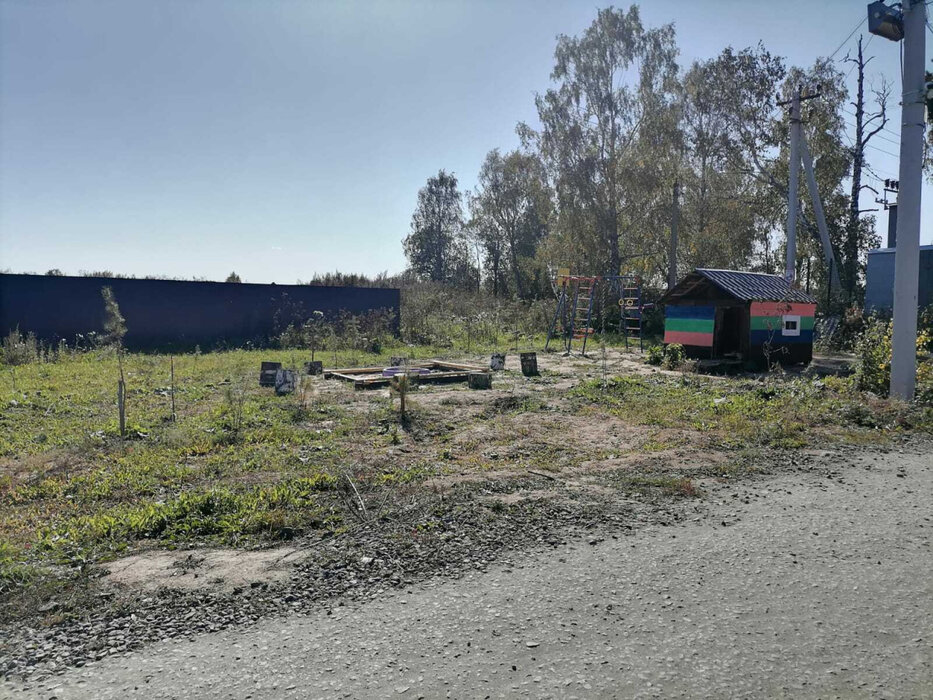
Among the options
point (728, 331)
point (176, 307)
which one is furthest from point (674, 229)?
point (176, 307)

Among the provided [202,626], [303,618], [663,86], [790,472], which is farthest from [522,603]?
[663,86]

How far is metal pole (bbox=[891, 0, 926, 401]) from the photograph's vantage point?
9891mm

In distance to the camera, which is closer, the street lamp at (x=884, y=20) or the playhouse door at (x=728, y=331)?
the street lamp at (x=884, y=20)

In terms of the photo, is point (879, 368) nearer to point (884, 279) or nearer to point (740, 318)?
point (740, 318)

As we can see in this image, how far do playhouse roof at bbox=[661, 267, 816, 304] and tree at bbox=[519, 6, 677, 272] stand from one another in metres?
13.9

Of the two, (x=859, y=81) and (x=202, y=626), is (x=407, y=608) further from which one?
(x=859, y=81)

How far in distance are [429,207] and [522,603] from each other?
5035 cm

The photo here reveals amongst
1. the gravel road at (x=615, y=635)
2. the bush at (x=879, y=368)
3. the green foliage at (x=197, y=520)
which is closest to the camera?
the gravel road at (x=615, y=635)

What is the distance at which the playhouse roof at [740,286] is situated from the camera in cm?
1463

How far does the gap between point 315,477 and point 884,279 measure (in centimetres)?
2263

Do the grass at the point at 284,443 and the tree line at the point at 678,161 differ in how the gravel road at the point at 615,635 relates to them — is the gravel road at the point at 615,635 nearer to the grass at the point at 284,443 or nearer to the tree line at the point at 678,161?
the grass at the point at 284,443

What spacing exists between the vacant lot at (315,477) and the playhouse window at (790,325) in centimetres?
381

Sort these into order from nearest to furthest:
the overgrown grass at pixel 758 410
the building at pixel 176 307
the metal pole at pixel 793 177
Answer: the overgrown grass at pixel 758 410
the building at pixel 176 307
the metal pole at pixel 793 177

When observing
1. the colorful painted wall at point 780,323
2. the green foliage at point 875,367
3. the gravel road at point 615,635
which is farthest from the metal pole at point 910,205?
the gravel road at point 615,635
